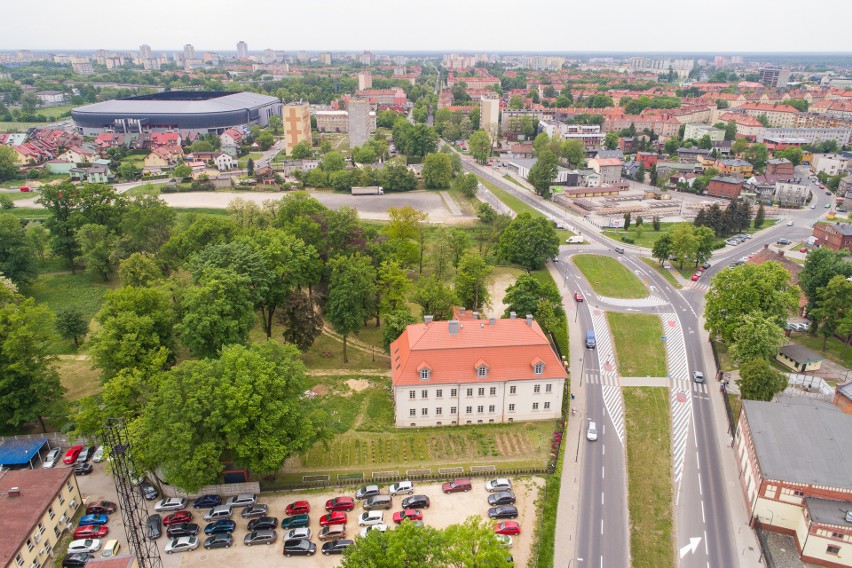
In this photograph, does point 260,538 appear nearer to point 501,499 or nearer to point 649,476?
point 501,499

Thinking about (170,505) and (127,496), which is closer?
(127,496)

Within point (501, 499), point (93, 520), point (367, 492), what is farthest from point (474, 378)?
point (93, 520)

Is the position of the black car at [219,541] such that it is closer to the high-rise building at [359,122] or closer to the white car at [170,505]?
the white car at [170,505]

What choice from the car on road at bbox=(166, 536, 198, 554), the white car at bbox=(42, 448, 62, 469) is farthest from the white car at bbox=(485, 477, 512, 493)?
the white car at bbox=(42, 448, 62, 469)

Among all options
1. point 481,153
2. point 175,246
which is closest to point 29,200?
point 175,246

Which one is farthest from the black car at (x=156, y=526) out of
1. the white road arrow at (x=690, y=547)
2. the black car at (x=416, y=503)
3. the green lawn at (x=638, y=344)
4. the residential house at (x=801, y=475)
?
the green lawn at (x=638, y=344)

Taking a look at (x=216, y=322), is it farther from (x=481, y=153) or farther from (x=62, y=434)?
(x=481, y=153)
